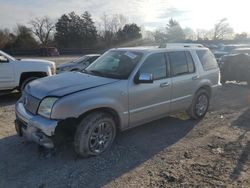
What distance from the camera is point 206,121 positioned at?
22.6ft

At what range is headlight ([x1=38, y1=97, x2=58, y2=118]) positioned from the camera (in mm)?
4391

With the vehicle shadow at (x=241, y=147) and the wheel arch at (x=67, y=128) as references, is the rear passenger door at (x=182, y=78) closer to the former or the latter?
the vehicle shadow at (x=241, y=147)

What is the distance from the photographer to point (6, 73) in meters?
8.88

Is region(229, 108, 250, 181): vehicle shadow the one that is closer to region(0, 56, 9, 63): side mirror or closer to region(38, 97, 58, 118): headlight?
region(38, 97, 58, 118): headlight

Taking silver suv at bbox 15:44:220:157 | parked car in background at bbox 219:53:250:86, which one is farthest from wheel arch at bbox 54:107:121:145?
parked car in background at bbox 219:53:250:86

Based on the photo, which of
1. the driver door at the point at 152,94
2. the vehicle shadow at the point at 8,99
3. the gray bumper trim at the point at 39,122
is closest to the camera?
the gray bumper trim at the point at 39,122

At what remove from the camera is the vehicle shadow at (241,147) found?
439 cm

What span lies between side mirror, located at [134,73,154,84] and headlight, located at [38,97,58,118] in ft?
4.97

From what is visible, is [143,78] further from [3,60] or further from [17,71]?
[3,60]

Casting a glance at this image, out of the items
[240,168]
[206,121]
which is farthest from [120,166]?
[206,121]

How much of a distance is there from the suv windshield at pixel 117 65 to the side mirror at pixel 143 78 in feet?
0.57

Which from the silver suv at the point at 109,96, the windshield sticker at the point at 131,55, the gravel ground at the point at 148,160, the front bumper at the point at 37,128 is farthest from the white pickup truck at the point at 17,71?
the windshield sticker at the point at 131,55

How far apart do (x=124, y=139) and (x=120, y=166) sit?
114cm

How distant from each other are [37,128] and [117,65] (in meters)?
1.94
